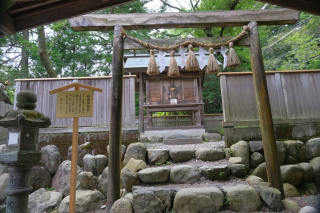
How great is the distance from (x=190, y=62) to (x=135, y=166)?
2802 mm

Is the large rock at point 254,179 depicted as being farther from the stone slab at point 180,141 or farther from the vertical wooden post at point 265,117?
the stone slab at point 180,141

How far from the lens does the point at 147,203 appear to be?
3156 mm

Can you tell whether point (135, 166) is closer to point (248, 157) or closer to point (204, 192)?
point (204, 192)

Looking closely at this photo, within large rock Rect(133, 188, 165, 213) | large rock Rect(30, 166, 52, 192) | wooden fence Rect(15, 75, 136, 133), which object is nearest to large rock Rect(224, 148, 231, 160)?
large rock Rect(133, 188, 165, 213)

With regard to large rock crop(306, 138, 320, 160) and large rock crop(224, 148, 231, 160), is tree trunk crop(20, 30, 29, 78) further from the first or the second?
large rock crop(306, 138, 320, 160)

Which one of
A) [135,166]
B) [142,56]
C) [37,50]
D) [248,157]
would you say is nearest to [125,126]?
[135,166]

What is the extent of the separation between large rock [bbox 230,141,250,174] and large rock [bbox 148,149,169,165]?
1.81m

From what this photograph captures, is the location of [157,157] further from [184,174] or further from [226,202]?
[226,202]

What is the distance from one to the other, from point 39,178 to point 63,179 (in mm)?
734

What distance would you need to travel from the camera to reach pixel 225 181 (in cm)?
404

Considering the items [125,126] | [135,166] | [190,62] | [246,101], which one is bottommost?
[135,166]

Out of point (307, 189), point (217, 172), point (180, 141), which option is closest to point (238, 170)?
point (217, 172)

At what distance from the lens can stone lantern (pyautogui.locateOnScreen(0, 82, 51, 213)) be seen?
2852mm

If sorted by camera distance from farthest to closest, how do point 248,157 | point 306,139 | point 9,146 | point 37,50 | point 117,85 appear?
point 37,50 < point 306,139 < point 248,157 < point 117,85 < point 9,146
